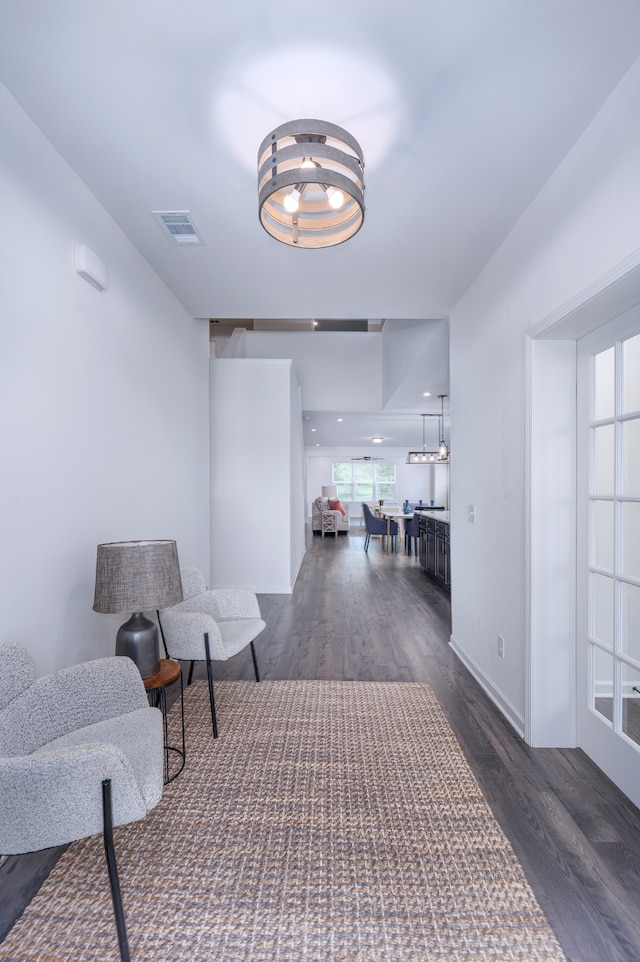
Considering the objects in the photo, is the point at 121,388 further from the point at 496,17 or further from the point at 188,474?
the point at 496,17

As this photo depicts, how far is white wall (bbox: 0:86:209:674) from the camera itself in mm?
1618

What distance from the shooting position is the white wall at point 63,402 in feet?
5.31

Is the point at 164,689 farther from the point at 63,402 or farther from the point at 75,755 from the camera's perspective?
the point at 63,402

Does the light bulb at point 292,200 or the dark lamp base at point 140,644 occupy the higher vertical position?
the light bulb at point 292,200

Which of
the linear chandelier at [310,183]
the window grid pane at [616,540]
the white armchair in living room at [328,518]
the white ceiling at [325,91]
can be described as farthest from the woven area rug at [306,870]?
the white armchair in living room at [328,518]

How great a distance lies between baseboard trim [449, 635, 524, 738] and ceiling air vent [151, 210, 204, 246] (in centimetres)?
310

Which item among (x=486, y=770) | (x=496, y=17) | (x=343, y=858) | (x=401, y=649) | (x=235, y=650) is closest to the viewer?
(x=496, y=17)

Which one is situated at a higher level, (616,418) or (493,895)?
(616,418)

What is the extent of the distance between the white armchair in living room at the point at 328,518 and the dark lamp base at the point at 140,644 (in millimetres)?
9401

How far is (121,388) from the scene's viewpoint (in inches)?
96.2

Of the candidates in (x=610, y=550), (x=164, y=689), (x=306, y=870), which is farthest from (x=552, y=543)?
(x=164, y=689)

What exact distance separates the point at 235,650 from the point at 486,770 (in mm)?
1342

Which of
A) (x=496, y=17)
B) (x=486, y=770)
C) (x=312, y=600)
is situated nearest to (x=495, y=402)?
(x=496, y=17)

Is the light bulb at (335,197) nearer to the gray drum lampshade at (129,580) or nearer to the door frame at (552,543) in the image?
the door frame at (552,543)
